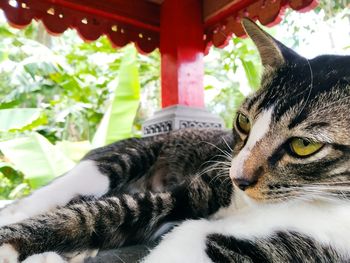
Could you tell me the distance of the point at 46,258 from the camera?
88cm

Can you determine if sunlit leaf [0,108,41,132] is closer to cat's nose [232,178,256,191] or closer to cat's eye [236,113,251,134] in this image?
cat's eye [236,113,251,134]

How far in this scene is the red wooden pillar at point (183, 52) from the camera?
2139mm

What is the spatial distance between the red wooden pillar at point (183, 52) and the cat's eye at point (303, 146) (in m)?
1.31

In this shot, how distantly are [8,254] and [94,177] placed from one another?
49 cm

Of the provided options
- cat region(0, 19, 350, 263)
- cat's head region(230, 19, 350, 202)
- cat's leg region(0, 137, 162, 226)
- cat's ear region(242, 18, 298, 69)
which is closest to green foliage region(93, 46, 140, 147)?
cat's leg region(0, 137, 162, 226)

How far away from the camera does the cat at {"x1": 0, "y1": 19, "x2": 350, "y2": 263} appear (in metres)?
0.84

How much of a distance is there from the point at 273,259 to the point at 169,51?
5.12 feet

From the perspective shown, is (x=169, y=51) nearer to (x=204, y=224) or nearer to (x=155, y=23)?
(x=155, y=23)

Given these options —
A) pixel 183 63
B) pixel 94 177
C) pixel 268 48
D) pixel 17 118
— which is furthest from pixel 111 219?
pixel 17 118

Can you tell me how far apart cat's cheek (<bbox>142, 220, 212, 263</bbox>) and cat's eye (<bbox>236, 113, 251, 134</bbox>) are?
30cm

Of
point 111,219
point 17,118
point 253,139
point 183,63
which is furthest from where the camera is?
point 17,118

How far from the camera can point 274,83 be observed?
106 centimetres

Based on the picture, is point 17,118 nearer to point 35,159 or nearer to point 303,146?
point 35,159

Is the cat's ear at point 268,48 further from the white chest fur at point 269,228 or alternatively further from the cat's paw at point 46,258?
the cat's paw at point 46,258
